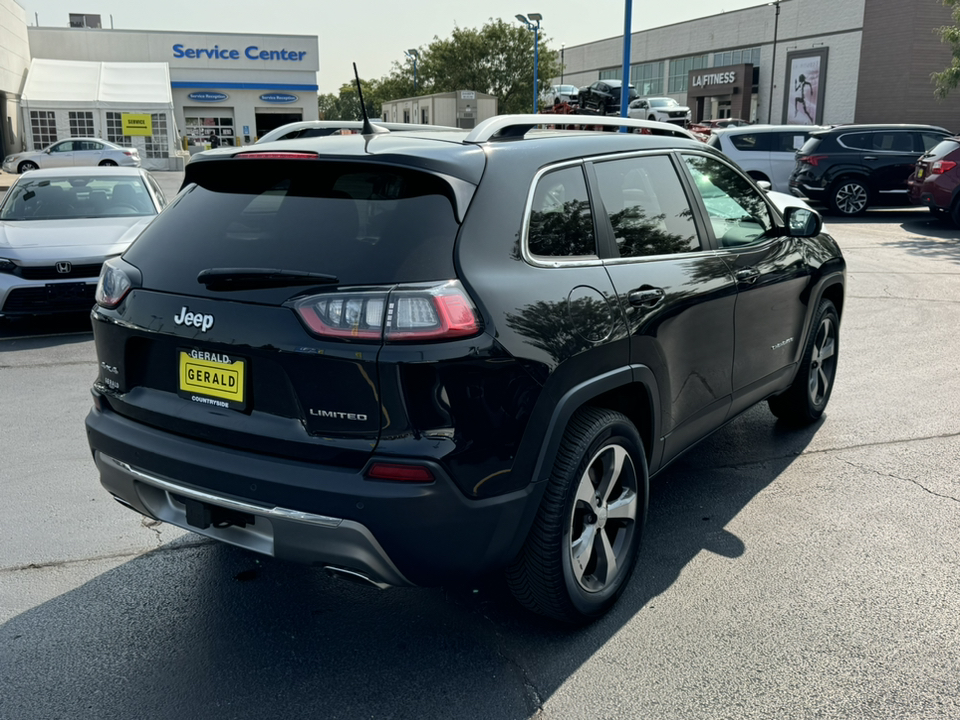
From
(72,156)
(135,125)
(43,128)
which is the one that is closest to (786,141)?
(72,156)

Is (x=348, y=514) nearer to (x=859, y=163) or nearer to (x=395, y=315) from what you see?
(x=395, y=315)

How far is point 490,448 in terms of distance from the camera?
2.75 m

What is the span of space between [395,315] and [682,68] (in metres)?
81.8

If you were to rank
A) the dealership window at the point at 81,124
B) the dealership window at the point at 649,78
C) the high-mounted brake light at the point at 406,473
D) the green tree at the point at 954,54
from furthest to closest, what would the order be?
the dealership window at the point at 649,78 → the dealership window at the point at 81,124 → the green tree at the point at 954,54 → the high-mounted brake light at the point at 406,473

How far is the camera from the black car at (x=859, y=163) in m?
18.4

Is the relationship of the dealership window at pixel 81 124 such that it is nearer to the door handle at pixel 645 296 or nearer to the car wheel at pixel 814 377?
the car wheel at pixel 814 377

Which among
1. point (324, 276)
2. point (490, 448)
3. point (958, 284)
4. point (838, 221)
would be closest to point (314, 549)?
point (490, 448)

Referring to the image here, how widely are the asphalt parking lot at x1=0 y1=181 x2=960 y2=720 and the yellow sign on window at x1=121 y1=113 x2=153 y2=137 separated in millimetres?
41164

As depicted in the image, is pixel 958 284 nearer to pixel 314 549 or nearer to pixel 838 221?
pixel 838 221

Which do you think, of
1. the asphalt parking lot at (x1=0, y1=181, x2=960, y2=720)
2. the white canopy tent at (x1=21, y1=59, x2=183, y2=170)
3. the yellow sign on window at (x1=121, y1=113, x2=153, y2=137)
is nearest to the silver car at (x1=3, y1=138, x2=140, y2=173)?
the yellow sign on window at (x1=121, y1=113, x2=153, y2=137)

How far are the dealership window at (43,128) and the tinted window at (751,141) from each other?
35.2m

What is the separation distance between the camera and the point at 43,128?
43188 millimetres

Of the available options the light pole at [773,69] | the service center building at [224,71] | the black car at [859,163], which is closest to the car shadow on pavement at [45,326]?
the black car at [859,163]

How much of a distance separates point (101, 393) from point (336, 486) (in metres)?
1.19
